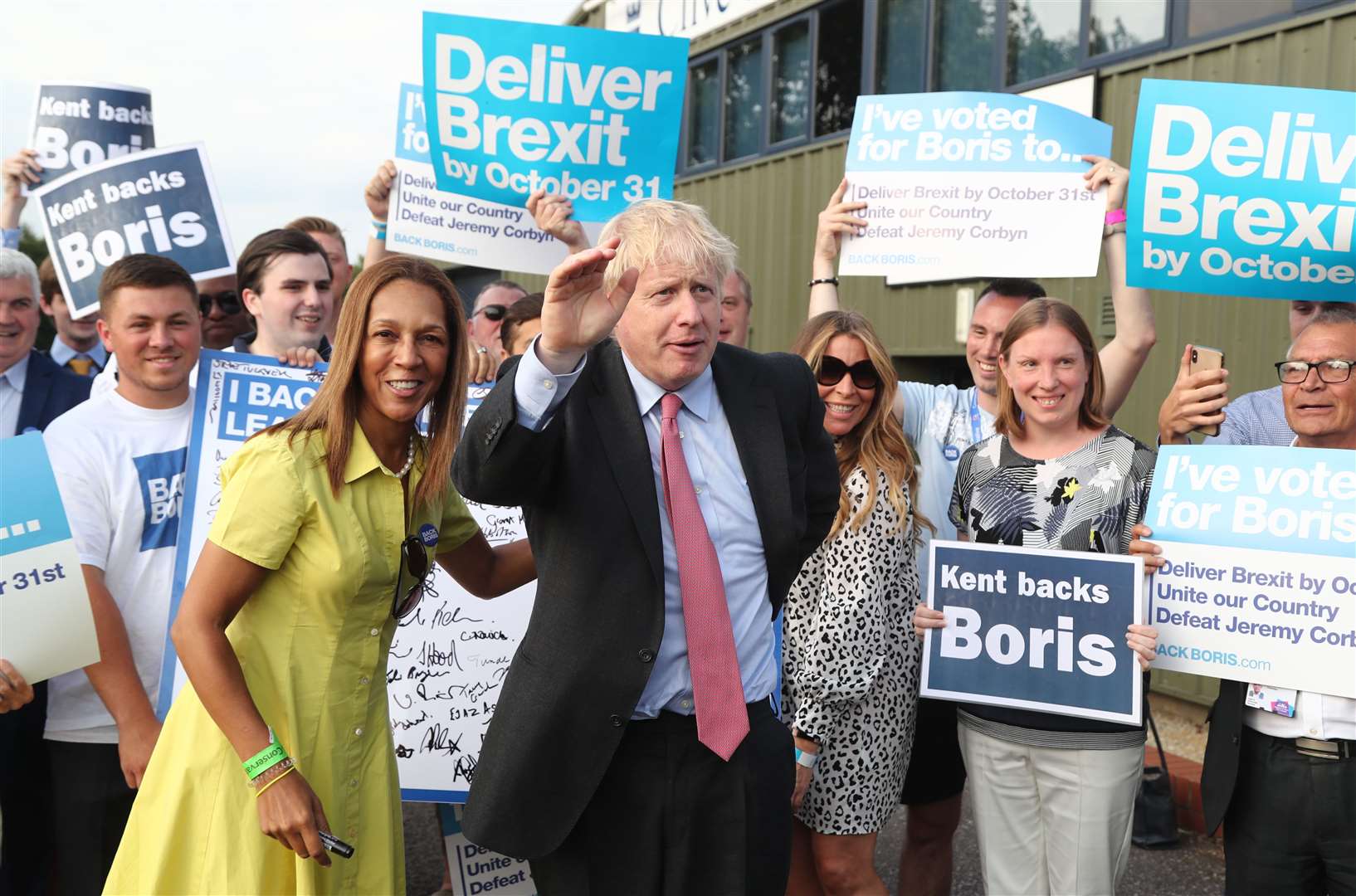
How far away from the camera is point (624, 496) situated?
233cm

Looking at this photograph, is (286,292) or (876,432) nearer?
(876,432)

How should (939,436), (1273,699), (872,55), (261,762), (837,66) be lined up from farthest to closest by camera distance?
(837,66), (872,55), (939,436), (1273,699), (261,762)

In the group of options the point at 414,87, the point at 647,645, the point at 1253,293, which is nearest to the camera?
the point at 647,645

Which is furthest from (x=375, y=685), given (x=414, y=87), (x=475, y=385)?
(x=414, y=87)

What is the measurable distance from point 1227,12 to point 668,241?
599cm

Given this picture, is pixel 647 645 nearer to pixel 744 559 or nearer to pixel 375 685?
pixel 744 559

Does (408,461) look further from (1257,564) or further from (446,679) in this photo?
(1257,564)

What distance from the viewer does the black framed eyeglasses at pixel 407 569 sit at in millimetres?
2553

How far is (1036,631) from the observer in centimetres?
319

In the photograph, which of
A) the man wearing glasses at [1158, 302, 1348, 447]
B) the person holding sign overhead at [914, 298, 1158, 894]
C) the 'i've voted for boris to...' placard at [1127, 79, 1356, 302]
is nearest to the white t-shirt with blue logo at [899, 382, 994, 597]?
the person holding sign overhead at [914, 298, 1158, 894]

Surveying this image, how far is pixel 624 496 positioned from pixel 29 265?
2.99 metres

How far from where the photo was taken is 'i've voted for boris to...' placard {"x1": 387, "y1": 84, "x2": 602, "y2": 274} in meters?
4.50

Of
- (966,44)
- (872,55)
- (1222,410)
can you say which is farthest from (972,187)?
(872,55)

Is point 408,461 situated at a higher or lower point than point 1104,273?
lower
